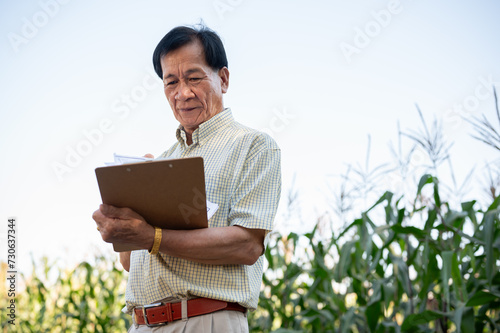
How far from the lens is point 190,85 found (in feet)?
5.19

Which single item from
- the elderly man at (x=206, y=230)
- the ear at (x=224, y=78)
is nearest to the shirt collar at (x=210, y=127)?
the elderly man at (x=206, y=230)

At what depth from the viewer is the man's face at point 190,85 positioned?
1.58 meters

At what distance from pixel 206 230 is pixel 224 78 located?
0.68 m

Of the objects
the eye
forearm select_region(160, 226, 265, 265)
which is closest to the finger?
forearm select_region(160, 226, 265, 265)

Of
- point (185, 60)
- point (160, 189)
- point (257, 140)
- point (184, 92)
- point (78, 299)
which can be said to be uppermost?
point (185, 60)

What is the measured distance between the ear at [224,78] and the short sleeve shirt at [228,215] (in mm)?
211

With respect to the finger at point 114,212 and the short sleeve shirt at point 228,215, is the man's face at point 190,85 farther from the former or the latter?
the finger at point 114,212

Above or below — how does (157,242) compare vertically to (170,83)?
below

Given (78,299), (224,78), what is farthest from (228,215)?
(78,299)

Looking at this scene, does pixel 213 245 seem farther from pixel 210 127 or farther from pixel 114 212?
pixel 210 127

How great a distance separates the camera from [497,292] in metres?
1.79

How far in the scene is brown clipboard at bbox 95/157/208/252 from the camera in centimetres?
113

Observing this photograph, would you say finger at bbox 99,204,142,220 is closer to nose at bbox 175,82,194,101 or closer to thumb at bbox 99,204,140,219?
thumb at bbox 99,204,140,219

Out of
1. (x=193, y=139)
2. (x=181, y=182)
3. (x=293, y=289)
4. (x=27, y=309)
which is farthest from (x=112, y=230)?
(x=27, y=309)
